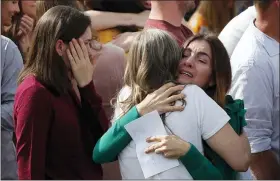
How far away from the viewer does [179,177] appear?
297 centimetres

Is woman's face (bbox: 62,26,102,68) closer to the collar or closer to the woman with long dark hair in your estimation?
the woman with long dark hair

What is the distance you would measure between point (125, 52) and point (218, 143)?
4.60 ft

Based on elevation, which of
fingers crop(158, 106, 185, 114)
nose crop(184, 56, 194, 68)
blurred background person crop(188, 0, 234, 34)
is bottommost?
blurred background person crop(188, 0, 234, 34)

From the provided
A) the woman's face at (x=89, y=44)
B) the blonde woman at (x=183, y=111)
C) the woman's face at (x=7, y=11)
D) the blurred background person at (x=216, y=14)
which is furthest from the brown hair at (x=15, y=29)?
the blurred background person at (x=216, y=14)

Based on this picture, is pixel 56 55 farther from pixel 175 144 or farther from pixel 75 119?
pixel 175 144

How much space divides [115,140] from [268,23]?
1437 millimetres

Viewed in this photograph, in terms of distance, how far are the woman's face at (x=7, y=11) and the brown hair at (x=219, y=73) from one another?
141cm

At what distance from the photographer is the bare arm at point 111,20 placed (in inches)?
174

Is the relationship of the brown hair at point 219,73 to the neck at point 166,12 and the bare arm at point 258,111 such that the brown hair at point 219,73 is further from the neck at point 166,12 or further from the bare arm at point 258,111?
the neck at point 166,12

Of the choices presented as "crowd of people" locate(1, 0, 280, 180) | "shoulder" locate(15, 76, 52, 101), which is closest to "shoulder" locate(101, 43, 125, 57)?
"crowd of people" locate(1, 0, 280, 180)

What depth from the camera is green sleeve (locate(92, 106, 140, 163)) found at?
3034 millimetres

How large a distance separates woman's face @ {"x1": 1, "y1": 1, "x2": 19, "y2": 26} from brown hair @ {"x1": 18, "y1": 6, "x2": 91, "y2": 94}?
0.88m

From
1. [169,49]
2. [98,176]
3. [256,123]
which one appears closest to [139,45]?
[169,49]

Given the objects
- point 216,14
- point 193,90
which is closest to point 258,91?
point 193,90
